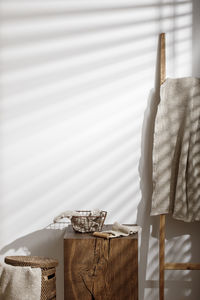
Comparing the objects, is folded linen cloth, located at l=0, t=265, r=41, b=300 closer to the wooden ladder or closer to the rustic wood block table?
the rustic wood block table

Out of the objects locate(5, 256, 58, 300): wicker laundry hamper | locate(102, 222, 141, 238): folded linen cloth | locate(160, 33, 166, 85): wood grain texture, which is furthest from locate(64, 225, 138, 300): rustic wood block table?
locate(160, 33, 166, 85): wood grain texture

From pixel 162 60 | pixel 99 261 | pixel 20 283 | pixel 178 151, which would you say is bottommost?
pixel 20 283

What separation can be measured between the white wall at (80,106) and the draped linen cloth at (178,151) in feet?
0.35

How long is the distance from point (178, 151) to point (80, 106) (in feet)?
2.17

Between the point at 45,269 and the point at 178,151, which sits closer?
the point at 45,269

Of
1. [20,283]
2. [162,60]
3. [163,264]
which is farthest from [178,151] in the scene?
[20,283]

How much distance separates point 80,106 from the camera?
8.45ft

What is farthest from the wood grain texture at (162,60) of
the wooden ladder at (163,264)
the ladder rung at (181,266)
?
the ladder rung at (181,266)

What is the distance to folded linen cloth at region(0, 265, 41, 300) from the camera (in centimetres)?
213

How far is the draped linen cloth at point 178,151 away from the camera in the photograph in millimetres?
2445

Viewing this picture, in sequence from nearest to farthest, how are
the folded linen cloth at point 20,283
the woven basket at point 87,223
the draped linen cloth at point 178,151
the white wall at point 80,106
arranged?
the folded linen cloth at point 20,283 → the woven basket at point 87,223 → the draped linen cloth at point 178,151 → the white wall at point 80,106

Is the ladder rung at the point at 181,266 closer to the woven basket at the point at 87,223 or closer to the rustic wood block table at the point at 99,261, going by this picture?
the rustic wood block table at the point at 99,261

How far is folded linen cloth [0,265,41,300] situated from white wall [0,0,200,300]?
1.38ft

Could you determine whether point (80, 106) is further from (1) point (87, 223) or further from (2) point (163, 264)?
(2) point (163, 264)
